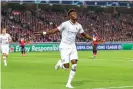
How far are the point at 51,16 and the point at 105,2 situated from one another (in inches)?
356

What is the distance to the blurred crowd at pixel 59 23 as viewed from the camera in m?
58.5

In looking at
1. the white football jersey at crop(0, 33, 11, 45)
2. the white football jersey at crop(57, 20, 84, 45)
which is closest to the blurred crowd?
the white football jersey at crop(0, 33, 11, 45)

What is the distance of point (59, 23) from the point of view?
2544 inches

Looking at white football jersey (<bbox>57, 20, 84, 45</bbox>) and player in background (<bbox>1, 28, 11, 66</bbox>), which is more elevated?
white football jersey (<bbox>57, 20, 84, 45</bbox>)

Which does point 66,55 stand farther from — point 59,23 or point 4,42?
point 59,23

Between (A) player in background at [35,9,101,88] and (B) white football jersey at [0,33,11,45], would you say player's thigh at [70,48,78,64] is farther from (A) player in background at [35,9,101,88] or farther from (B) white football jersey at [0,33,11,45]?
(B) white football jersey at [0,33,11,45]

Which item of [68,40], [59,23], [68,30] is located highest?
[68,30]

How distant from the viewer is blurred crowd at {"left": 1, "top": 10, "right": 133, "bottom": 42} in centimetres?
5853

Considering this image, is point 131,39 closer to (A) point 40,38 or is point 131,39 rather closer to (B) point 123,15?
(B) point 123,15

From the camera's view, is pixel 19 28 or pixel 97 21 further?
pixel 97 21

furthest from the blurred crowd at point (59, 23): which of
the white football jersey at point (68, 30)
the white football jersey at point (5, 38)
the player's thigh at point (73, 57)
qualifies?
the player's thigh at point (73, 57)

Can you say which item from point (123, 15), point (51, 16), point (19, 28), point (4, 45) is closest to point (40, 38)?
point (19, 28)

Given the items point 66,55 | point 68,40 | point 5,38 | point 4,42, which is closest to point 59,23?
point 4,42

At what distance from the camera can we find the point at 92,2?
207 ft
